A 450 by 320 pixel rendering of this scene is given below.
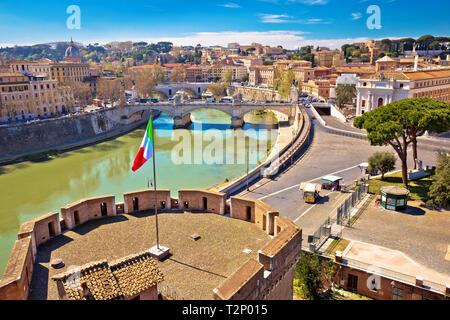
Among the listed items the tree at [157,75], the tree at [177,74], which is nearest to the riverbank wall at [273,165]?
the tree at [157,75]

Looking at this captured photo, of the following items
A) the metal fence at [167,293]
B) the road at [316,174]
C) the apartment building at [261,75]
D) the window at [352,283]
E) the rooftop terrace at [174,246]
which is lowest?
the window at [352,283]

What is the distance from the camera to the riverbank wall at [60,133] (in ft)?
94.8

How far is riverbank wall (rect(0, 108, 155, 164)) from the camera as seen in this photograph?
1138 inches

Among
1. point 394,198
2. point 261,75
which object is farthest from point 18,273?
point 261,75

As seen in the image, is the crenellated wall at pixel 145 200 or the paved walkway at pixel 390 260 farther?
the paved walkway at pixel 390 260

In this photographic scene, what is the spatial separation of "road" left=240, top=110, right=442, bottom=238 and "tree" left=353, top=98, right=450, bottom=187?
9.73ft

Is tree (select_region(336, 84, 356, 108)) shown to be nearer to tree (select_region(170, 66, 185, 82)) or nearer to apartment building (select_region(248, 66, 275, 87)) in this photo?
apartment building (select_region(248, 66, 275, 87))

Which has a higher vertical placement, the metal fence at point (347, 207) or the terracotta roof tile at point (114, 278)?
the terracotta roof tile at point (114, 278)

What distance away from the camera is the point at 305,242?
1169 cm

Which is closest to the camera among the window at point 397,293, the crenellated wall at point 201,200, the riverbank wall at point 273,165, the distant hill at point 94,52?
the crenellated wall at point 201,200

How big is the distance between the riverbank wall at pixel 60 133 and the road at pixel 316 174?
19.6 meters

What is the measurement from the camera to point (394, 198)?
13.7 m

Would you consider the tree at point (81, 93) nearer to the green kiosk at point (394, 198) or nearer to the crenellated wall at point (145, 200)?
the green kiosk at point (394, 198)
